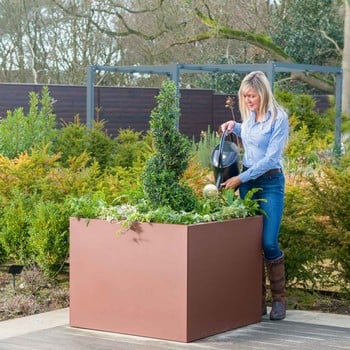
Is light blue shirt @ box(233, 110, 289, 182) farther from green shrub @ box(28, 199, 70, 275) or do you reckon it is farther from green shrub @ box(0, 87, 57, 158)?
green shrub @ box(0, 87, 57, 158)

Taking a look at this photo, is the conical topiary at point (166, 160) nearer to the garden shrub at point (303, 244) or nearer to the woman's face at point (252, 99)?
the woman's face at point (252, 99)

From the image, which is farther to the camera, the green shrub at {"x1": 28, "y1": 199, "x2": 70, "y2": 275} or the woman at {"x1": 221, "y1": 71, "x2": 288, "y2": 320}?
the green shrub at {"x1": 28, "y1": 199, "x2": 70, "y2": 275}

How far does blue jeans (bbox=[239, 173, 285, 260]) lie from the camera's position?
6023 mm

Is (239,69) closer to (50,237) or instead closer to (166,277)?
(50,237)

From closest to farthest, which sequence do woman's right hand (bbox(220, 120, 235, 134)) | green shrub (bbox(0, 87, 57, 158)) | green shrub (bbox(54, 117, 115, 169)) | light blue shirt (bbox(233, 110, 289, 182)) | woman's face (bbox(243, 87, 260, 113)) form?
light blue shirt (bbox(233, 110, 289, 182)), woman's face (bbox(243, 87, 260, 113)), woman's right hand (bbox(220, 120, 235, 134)), green shrub (bbox(0, 87, 57, 158)), green shrub (bbox(54, 117, 115, 169))

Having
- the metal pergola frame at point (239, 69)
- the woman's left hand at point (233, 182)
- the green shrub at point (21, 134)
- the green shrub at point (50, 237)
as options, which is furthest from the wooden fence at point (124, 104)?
the woman's left hand at point (233, 182)

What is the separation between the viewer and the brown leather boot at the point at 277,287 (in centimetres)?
611

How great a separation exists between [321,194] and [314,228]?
0.26m

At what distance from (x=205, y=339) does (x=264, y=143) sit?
4.57 ft

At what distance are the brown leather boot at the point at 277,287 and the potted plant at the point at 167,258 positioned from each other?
0.16m

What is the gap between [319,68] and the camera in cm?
1789

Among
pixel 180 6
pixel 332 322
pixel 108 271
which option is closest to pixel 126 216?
pixel 108 271

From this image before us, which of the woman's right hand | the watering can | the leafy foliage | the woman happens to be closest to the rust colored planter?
the woman

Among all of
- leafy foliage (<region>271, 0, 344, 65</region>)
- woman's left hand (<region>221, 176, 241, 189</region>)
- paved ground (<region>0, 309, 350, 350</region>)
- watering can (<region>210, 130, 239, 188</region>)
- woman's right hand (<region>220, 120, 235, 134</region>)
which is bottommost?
paved ground (<region>0, 309, 350, 350</region>)
